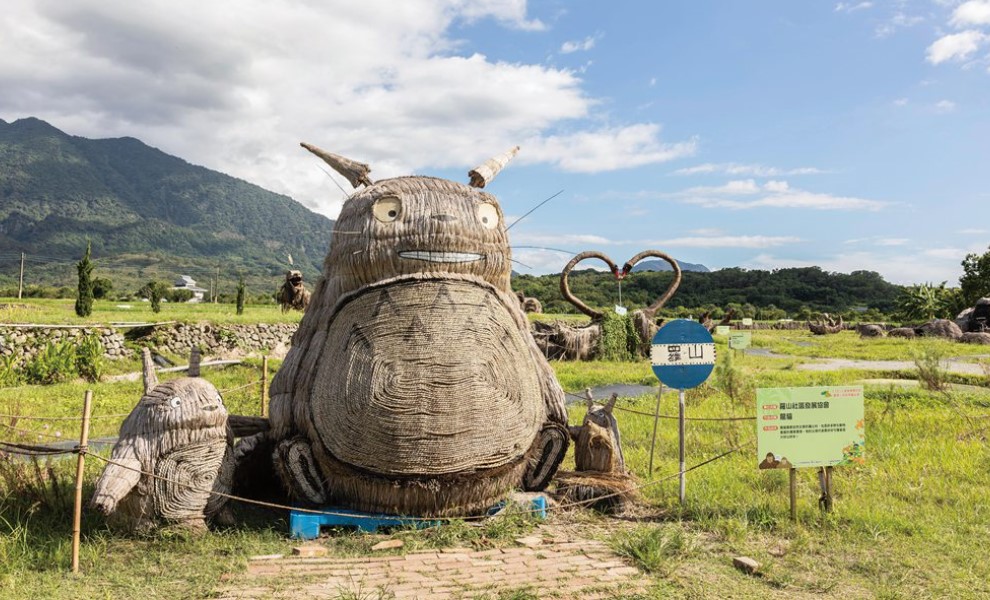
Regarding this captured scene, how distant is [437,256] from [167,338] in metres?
15.0

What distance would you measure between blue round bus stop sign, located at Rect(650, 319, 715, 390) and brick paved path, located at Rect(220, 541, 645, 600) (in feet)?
6.76

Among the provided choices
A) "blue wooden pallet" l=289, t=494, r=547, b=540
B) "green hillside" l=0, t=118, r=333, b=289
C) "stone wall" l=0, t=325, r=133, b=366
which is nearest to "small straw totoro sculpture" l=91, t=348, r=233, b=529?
"blue wooden pallet" l=289, t=494, r=547, b=540

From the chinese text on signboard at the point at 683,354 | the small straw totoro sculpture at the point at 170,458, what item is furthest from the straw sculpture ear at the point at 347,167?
the chinese text on signboard at the point at 683,354

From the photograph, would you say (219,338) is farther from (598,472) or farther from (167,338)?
(598,472)

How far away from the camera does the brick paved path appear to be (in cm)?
389

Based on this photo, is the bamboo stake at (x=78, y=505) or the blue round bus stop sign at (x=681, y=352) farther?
the blue round bus stop sign at (x=681, y=352)

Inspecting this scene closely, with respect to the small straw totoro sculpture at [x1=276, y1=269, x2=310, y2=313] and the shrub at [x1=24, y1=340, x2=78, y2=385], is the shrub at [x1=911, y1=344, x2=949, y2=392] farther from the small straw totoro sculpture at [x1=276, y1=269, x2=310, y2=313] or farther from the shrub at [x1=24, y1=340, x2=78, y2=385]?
the shrub at [x1=24, y1=340, x2=78, y2=385]

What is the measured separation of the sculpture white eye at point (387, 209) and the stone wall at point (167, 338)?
12.3m

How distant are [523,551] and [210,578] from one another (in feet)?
6.65

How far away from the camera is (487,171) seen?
5.90m

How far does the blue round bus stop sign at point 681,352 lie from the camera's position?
6.14m

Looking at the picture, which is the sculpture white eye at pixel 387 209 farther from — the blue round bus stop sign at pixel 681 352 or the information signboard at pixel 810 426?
the information signboard at pixel 810 426

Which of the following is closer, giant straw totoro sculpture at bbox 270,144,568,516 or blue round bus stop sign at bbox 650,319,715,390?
giant straw totoro sculpture at bbox 270,144,568,516

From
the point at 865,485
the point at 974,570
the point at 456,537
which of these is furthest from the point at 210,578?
the point at 865,485
